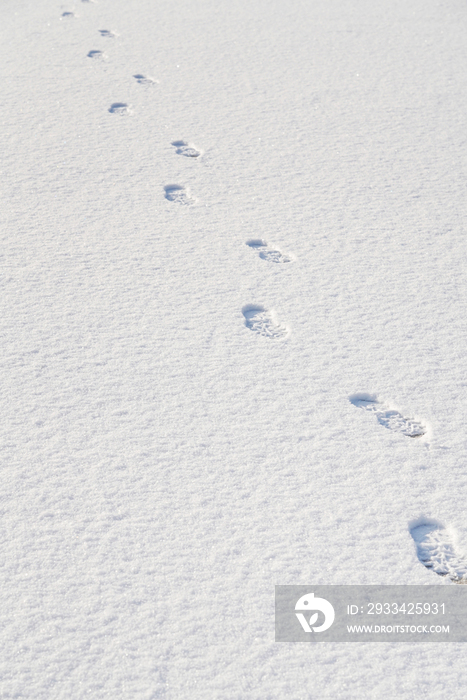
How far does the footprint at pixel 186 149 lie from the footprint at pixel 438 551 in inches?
69.0

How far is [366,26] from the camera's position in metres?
3.82

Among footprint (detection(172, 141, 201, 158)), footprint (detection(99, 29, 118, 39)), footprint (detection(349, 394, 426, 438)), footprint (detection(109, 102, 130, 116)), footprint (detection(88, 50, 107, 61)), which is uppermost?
footprint (detection(349, 394, 426, 438))

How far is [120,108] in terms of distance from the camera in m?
2.92

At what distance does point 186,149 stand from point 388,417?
59.6 inches

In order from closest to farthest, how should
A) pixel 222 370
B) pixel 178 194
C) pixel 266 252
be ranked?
pixel 222 370 → pixel 266 252 → pixel 178 194

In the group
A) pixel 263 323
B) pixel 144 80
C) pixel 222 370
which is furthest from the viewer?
pixel 144 80

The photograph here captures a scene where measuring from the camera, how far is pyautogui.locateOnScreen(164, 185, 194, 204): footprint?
236cm

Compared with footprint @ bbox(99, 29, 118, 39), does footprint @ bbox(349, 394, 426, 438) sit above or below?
above

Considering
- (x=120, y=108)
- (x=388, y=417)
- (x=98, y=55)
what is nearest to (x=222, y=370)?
(x=388, y=417)

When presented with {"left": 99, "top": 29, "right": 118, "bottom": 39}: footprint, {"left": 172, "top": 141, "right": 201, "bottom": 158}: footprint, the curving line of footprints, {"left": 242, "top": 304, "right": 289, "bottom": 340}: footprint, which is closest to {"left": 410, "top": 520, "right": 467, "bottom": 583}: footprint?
the curving line of footprints

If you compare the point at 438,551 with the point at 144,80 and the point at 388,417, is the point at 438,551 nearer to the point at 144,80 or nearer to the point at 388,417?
the point at 388,417

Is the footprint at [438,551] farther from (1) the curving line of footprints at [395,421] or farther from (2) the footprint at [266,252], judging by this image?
(2) the footprint at [266,252]

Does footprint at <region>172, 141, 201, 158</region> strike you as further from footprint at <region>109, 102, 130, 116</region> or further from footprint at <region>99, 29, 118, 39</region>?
footprint at <region>99, 29, 118, 39</region>

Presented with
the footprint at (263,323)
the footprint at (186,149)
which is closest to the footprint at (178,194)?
the footprint at (186,149)
